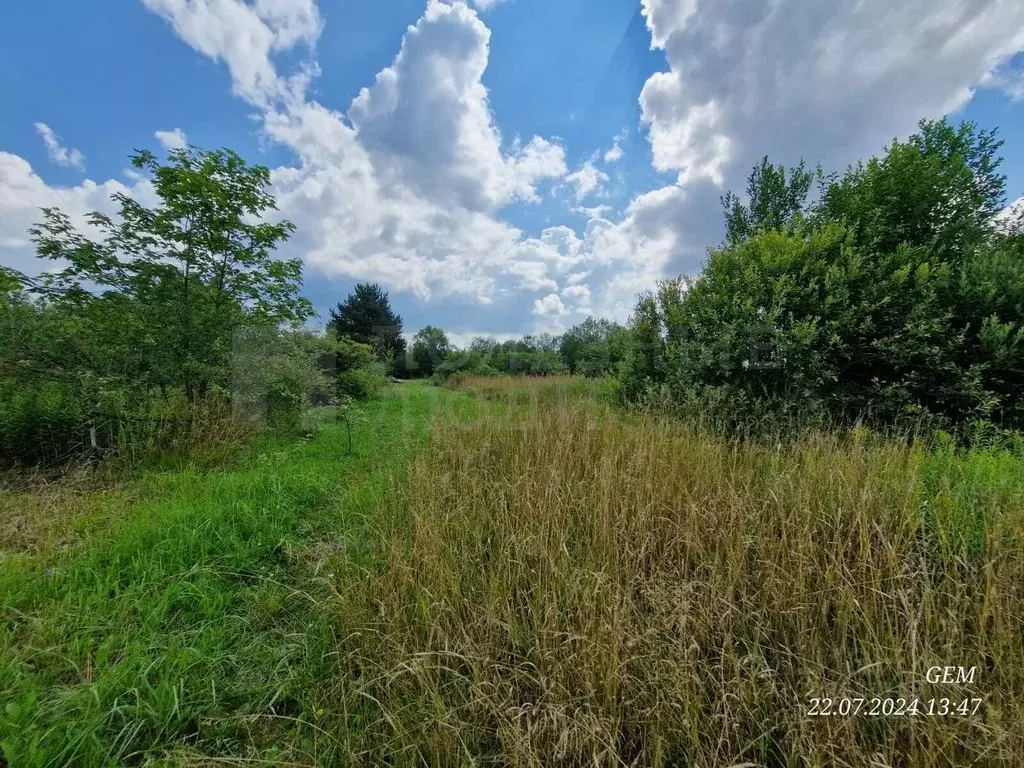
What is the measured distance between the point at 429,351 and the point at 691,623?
2242 cm

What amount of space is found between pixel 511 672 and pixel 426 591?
0.54 meters

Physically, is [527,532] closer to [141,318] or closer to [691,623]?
[691,623]

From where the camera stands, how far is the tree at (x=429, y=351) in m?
21.7

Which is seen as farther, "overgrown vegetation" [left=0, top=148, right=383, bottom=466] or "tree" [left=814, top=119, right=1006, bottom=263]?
"tree" [left=814, top=119, right=1006, bottom=263]

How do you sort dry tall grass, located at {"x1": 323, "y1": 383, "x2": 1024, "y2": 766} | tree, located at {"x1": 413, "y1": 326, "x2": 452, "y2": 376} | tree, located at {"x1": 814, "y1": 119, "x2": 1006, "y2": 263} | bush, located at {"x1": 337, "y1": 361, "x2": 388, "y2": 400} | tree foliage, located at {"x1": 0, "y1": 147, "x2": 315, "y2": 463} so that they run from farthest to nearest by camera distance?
tree, located at {"x1": 413, "y1": 326, "x2": 452, "y2": 376} < bush, located at {"x1": 337, "y1": 361, "x2": 388, "y2": 400} < tree, located at {"x1": 814, "y1": 119, "x2": 1006, "y2": 263} < tree foliage, located at {"x1": 0, "y1": 147, "x2": 315, "y2": 463} < dry tall grass, located at {"x1": 323, "y1": 383, "x2": 1024, "y2": 766}

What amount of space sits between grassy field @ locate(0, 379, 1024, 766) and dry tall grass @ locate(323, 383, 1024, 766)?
14 millimetres

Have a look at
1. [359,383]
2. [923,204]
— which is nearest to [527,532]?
[923,204]

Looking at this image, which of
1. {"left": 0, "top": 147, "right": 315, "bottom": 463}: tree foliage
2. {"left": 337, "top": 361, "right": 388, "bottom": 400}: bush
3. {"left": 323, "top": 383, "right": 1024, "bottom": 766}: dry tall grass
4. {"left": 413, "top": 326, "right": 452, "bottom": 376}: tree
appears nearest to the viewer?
{"left": 323, "top": 383, "right": 1024, "bottom": 766}: dry tall grass

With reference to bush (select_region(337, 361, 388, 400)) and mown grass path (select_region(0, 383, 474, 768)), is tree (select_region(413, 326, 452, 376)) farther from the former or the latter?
mown grass path (select_region(0, 383, 474, 768))

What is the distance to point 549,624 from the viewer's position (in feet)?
4.96

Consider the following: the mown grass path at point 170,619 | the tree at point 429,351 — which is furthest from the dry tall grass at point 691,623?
the tree at point 429,351

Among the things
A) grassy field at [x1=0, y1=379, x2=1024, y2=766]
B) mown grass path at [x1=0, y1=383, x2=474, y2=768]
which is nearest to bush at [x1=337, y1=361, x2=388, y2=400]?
mown grass path at [x1=0, y1=383, x2=474, y2=768]

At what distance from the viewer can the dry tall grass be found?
1.16 m

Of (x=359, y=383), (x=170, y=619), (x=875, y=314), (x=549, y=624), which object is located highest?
(x=875, y=314)
